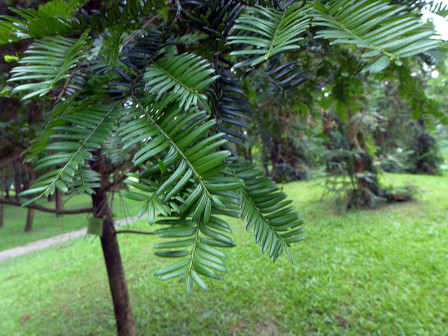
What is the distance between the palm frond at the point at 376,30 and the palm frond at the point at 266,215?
8.4 inches

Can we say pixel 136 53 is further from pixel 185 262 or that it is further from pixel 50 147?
pixel 185 262

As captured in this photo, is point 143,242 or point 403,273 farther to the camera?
point 143,242

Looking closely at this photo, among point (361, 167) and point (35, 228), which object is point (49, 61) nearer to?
point (361, 167)

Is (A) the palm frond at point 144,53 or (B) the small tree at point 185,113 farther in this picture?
(A) the palm frond at point 144,53

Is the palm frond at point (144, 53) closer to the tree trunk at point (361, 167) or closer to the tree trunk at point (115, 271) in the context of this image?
the tree trunk at point (115, 271)

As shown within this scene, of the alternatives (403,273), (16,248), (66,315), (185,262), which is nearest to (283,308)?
(403,273)

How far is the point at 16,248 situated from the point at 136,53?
9.22 m

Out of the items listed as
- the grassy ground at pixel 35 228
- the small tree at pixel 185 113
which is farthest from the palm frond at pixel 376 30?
the grassy ground at pixel 35 228

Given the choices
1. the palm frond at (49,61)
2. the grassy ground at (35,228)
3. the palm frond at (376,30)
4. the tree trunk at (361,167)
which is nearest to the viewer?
the palm frond at (376,30)

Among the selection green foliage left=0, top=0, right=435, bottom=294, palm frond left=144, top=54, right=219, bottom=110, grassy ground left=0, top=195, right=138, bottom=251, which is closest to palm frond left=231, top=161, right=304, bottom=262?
green foliage left=0, top=0, right=435, bottom=294

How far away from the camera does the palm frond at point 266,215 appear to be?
361 mm

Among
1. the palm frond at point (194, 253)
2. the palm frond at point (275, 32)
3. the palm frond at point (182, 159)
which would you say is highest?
the palm frond at point (275, 32)

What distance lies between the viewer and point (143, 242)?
6.03 meters

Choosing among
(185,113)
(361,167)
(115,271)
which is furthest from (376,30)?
(361,167)
